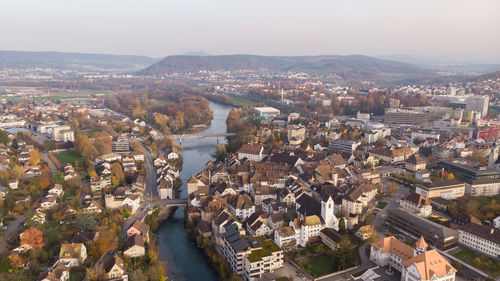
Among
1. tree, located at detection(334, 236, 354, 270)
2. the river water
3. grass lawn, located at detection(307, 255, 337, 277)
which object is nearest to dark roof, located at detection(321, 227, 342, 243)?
grass lawn, located at detection(307, 255, 337, 277)

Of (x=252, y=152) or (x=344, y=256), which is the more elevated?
(x=252, y=152)

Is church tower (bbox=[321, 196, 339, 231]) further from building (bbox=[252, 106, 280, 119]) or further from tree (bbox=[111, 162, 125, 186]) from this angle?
building (bbox=[252, 106, 280, 119])

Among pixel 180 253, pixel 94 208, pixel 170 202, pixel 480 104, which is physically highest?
pixel 480 104

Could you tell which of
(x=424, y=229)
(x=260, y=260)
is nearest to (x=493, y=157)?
(x=424, y=229)

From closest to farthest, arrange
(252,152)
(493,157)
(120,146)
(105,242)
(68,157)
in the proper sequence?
(105,242)
(493,157)
(252,152)
(68,157)
(120,146)

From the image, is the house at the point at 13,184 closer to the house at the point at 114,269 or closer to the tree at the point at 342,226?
the house at the point at 114,269

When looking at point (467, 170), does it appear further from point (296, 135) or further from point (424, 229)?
point (296, 135)

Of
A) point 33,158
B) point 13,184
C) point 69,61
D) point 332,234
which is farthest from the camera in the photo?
point 69,61

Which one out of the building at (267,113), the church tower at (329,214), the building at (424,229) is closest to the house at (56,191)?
the church tower at (329,214)

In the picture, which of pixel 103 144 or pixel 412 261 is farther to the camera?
pixel 103 144
